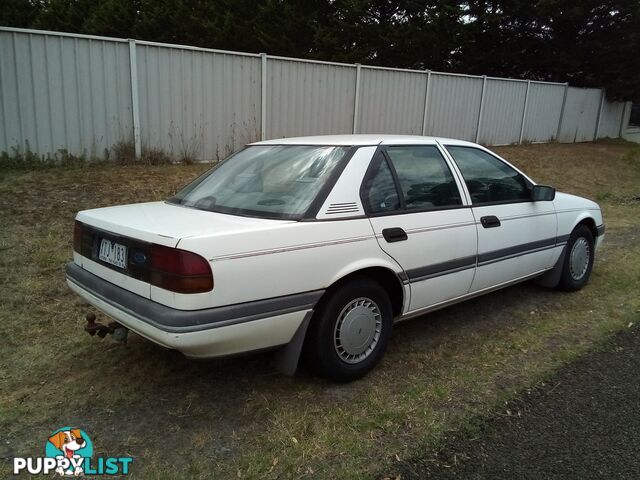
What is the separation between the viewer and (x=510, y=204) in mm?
4266

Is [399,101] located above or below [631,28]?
below

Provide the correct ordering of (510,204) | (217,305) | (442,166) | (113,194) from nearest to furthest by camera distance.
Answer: (217,305) → (442,166) → (510,204) → (113,194)

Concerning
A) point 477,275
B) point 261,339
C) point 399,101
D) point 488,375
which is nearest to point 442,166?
point 477,275

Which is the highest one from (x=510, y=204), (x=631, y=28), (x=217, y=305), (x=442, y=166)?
(x=631, y=28)

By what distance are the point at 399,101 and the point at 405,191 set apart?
8808 mm

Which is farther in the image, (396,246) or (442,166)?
(442,166)

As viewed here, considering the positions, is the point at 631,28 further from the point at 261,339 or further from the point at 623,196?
the point at 261,339

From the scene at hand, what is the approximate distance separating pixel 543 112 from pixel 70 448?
55.8 ft

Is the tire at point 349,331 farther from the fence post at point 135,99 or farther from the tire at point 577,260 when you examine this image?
the fence post at point 135,99

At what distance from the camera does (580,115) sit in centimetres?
1831

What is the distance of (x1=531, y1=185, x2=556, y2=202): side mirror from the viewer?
14.5 feet

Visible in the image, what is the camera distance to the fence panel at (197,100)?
25.9ft

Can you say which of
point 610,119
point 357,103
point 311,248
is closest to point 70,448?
point 311,248

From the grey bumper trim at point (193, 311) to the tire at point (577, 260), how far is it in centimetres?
314
